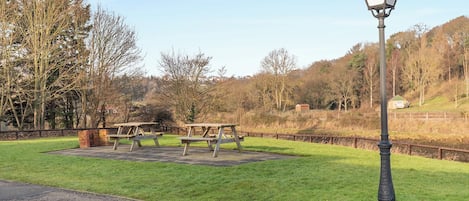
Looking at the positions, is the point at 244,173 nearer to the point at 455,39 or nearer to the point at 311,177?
the point at 311,177

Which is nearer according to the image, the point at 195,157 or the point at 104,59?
the point at 195,157

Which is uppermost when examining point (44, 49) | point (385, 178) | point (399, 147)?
point (44, 49)

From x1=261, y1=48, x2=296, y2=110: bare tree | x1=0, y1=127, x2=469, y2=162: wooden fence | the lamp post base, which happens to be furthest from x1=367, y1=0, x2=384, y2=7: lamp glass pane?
x1=261, y1=48, x2=296, y2=110: bare tree

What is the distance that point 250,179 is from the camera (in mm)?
7879

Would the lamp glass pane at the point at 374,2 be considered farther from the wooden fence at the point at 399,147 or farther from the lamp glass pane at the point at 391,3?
the wooden fence at the point at 399,147

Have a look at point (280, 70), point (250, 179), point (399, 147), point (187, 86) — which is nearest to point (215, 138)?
point (250, 179)

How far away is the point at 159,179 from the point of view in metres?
8.26

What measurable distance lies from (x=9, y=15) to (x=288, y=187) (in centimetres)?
2514

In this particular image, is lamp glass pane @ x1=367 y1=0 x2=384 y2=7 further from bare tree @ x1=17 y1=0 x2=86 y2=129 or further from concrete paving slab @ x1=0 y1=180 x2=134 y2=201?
bare tree @ x1=17 y1=0 x2=86 y2=129

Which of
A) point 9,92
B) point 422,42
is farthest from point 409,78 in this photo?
point 9,92

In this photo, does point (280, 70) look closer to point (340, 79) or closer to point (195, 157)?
point (340, 79)

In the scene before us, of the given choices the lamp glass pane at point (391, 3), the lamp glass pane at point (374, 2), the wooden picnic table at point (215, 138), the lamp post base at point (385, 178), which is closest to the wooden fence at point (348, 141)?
the wooden picnic table at point (215, 138)

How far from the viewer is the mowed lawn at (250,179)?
6555mm

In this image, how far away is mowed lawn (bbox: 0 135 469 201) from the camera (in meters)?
6.56
